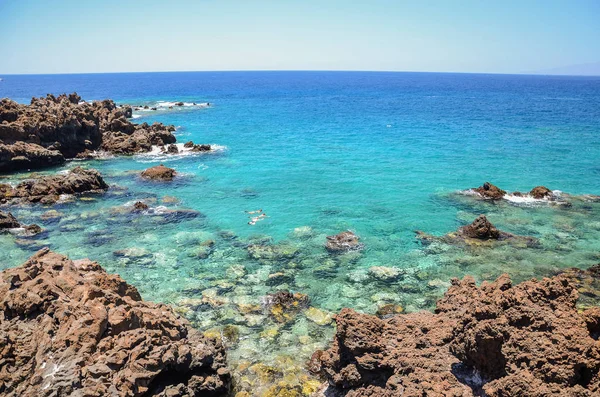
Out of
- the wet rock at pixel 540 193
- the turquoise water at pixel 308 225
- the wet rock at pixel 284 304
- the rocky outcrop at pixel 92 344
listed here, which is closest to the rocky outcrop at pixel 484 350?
the turquoise water at pixel 308 225

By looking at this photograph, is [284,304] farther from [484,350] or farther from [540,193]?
[540,193]

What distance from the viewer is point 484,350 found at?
1117 centimetres

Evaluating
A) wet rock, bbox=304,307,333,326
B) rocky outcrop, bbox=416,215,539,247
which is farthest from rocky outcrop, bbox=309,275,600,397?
rocky outcrop, bbox=416,215,539,247

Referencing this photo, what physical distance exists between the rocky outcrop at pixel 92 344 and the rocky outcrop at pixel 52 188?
2414cm

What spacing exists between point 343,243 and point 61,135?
144 feet

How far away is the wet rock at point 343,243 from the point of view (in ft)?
90.5

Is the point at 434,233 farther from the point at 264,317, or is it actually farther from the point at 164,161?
the point at 164,161

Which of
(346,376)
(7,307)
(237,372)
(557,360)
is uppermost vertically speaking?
(557,360)

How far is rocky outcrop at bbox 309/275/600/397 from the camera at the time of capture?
10.2 meters

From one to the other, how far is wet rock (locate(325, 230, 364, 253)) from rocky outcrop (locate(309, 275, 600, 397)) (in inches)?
501

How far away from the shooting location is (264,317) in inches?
787

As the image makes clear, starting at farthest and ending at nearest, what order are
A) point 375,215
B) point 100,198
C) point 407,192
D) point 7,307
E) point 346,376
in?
1. point 407,192
2. point 100,198
3. point 375,215
4. point 7,307
5. point 346,376

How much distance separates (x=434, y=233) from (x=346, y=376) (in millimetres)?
19112

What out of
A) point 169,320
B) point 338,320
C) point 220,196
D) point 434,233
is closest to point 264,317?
point 169,320
